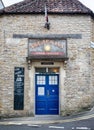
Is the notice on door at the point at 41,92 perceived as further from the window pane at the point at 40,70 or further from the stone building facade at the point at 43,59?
the window pane at the point at 40,70

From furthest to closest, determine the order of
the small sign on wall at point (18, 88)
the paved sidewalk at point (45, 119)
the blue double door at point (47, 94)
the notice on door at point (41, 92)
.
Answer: the notice on door at point (41, 92) < the blue double door at point (47, 94) < the small sign on wall at point (18, 88) < the paved sidewalk at point (45, 119)

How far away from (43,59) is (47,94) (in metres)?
2.02

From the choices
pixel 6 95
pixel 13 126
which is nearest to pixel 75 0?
pixel 6 95

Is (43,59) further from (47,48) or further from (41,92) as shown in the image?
(41,92)

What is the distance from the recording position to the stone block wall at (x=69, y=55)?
18.9 m

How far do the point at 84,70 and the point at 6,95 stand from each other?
14.7ft

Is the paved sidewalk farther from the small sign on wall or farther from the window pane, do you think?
the window pane

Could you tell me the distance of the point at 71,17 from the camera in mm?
19250

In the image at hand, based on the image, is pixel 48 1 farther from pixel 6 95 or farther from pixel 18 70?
pixel 6 95

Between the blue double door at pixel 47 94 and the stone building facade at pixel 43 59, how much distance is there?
55 mm

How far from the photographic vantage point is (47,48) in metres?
19.0

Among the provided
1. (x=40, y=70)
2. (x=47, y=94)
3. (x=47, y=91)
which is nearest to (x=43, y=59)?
(x=40, y=70)

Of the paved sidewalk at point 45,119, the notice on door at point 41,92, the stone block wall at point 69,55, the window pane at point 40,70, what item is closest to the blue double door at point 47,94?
the notice on door at point 41,92

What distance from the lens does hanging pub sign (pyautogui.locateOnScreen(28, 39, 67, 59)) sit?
1894 cm
